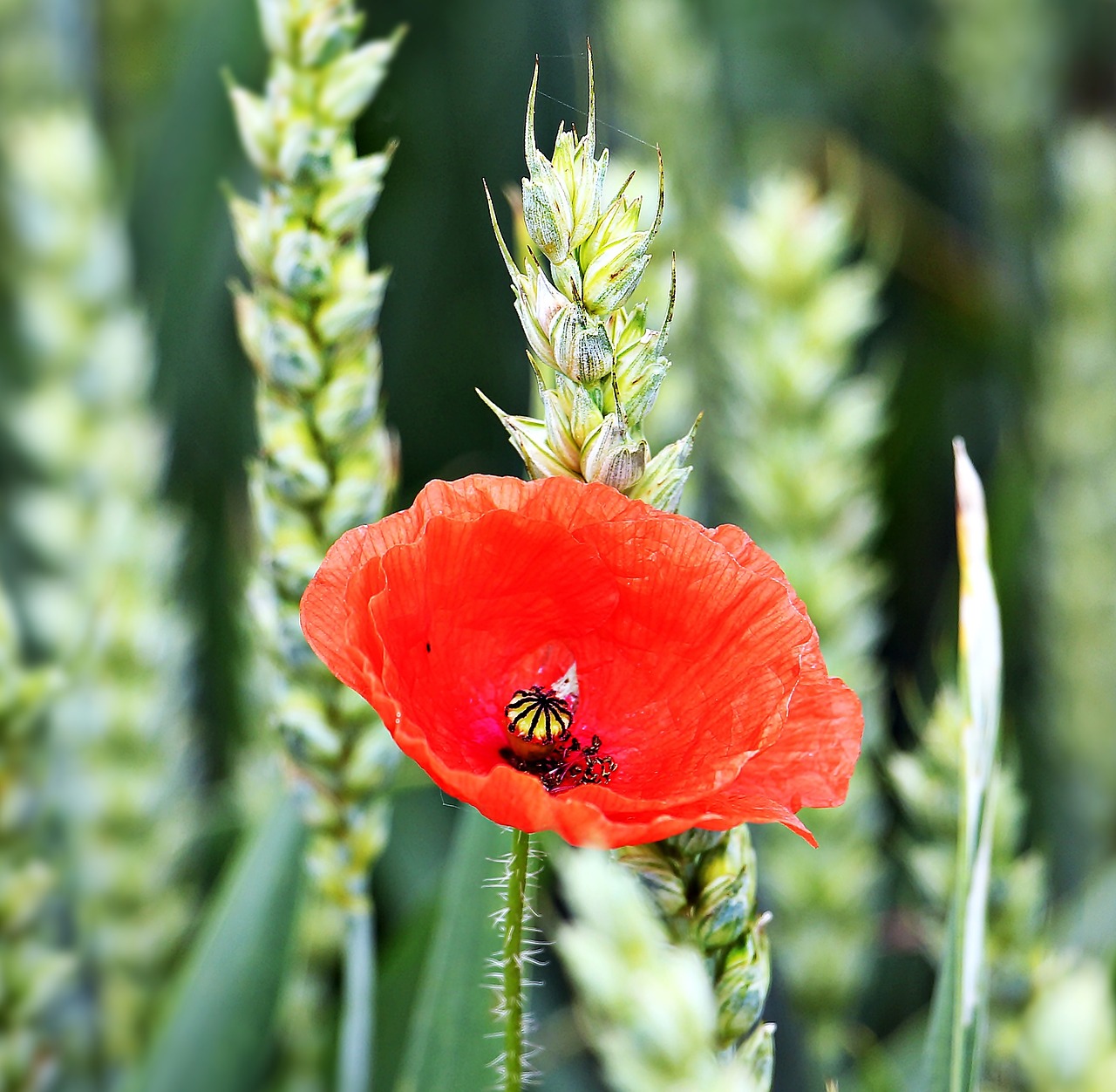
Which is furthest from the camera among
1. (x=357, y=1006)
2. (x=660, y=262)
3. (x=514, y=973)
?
(x=660, y=262)

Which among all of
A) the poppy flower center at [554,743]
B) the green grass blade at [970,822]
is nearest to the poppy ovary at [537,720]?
the poppy flower center at [554,743]

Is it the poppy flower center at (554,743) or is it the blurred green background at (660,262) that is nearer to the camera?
the poppy flower center at (554,743)

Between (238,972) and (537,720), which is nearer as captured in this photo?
(537,720)

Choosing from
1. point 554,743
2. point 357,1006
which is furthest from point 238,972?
point 554,743

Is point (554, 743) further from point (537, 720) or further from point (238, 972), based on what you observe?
point (238, 972)

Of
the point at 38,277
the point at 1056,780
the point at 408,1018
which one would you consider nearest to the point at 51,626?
the point at 38,277

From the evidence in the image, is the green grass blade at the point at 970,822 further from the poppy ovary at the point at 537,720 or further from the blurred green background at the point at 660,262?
the blurred green background at the point at 660,262
